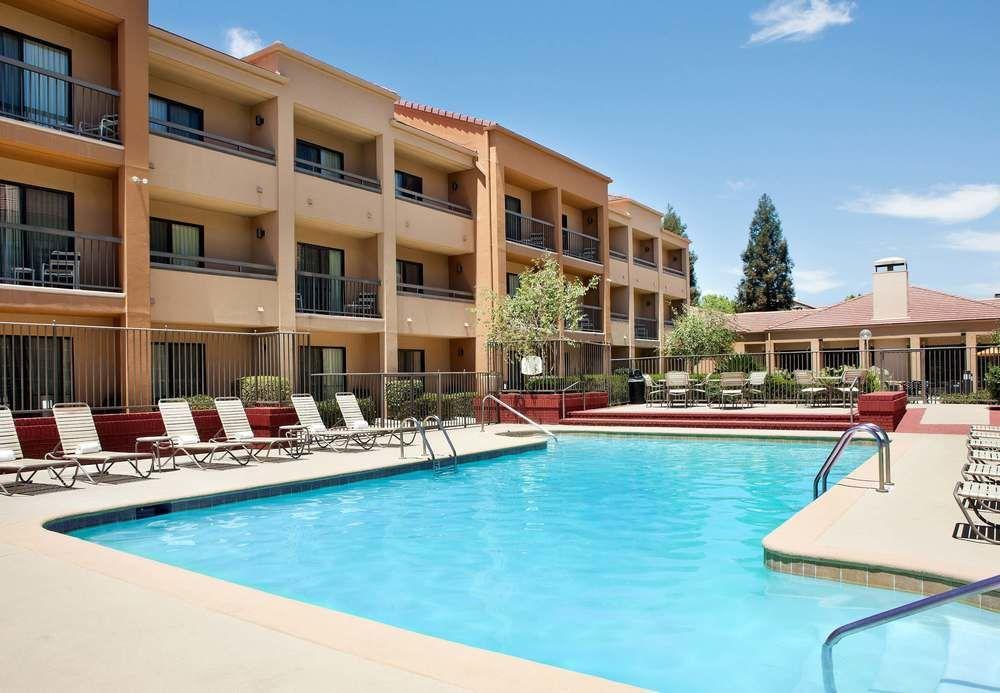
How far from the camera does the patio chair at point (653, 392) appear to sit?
85.4 feet

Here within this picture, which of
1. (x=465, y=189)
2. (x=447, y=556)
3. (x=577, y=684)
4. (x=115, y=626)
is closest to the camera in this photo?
(x=577, y=684)

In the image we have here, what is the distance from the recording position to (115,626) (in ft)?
14.7

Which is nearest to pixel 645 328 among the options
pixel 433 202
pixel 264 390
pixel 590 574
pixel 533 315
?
pixel 433 202

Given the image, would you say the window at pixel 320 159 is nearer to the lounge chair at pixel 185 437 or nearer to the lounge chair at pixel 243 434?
the lounge chair at pixel 243 434

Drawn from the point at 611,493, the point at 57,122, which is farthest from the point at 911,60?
the point at 57,122

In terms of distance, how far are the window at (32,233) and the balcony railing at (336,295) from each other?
5.85 metres

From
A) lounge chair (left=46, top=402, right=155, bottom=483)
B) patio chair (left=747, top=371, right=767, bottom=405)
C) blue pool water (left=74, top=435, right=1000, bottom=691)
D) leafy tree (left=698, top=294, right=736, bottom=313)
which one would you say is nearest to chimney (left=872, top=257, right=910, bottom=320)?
leafy tree (left=698, top=294, right=736, bottom=313)

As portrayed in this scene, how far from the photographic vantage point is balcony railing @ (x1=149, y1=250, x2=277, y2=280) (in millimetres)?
17083

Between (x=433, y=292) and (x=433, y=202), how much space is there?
10.2ft

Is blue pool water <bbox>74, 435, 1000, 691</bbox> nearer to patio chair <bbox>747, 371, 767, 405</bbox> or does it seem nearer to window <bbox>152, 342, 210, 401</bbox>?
window <bbox>152, 342, 210, 401</bbox>

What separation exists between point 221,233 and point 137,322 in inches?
177

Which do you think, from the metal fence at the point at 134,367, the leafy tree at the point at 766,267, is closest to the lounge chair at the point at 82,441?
the metal fence at the point at 134,367

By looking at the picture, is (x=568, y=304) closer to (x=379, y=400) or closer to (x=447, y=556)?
(x=379, y=400)

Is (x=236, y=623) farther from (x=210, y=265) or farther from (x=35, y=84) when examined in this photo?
(x=210, y=265)
